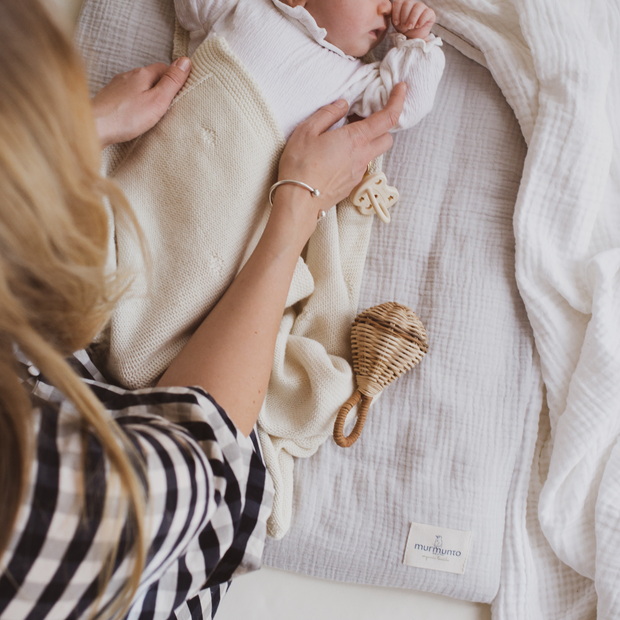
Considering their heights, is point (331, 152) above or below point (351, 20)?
below

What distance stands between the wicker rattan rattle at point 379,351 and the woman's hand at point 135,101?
1.57 feet

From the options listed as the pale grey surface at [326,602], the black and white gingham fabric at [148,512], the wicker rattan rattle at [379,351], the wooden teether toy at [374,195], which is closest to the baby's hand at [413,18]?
the wooden teether toy at [374,195]

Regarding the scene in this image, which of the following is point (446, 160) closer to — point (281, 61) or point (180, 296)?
point (281, 61)

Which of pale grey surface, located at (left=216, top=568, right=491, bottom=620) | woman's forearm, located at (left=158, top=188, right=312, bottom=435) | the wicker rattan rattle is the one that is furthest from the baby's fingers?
pale grey surface, located at (left=216, top=568, right=491, bottom=620)

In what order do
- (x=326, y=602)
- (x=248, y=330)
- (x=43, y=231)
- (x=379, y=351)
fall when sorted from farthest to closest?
(x=326, y=602) < (x=379, y=351) < (x=248, y=330) < (x=43, y=231)

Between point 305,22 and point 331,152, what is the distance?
25cm

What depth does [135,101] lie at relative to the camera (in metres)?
0.82

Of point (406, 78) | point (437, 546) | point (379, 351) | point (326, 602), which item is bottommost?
point (326, 602)

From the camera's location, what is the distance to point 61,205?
15.4 inches

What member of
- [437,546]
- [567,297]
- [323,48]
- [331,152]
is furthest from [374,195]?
[437,546]

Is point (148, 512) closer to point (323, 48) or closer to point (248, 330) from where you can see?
point (248, 330)

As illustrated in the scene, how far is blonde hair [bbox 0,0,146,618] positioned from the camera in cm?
36

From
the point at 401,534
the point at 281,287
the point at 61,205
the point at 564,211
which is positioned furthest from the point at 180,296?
the point at 564,211

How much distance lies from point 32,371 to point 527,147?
2.95 ft
